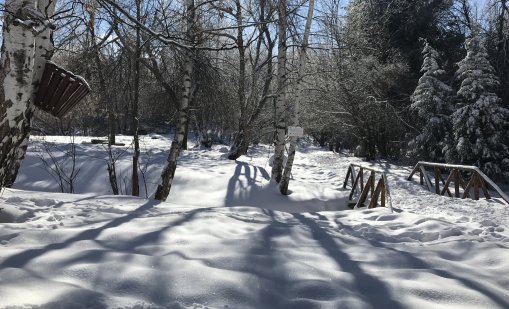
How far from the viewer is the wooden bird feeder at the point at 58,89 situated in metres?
3.43

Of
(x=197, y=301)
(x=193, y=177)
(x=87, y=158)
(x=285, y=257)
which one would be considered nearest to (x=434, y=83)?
(x=193, y=177)

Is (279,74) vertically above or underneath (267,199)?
above

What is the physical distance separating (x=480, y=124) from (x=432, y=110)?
6.41ft

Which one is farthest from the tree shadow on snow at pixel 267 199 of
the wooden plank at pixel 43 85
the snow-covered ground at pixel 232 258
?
the wooden plank at pixel 43 85

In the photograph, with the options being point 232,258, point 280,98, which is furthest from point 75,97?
point 280,98

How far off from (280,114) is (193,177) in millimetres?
2568

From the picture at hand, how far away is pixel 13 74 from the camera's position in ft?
10.6

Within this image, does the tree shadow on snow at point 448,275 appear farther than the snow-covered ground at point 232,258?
Yes

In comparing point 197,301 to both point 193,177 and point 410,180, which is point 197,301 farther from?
point 410,180

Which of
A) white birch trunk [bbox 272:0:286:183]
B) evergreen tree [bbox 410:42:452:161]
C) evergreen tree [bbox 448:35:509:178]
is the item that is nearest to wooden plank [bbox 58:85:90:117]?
white birch trunk [bbox 272:0:286:183]

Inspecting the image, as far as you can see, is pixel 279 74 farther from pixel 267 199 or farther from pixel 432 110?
pixel 432 110

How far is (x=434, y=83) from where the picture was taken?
14.8 metres

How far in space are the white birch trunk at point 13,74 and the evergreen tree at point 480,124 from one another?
1246cm

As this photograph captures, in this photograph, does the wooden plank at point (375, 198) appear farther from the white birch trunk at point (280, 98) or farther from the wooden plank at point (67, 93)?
the wooden plank at point (67, 93)
